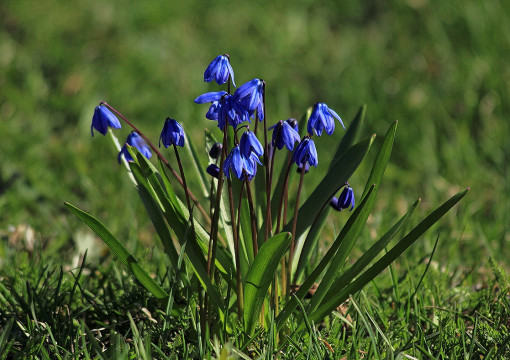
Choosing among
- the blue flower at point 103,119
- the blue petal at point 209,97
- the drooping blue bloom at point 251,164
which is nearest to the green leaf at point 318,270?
the drooping blue bloom at point 251,164

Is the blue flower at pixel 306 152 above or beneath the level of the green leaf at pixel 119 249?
above

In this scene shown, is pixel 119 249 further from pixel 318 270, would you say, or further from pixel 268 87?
pixel 268 87

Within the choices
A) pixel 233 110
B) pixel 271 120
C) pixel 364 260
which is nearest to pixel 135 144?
pixel 233 110

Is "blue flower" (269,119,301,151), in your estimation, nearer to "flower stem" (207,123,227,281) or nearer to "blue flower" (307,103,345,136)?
"blue flower" (307,103,345,136)

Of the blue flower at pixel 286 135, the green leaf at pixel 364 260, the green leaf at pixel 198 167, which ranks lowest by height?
the green leaf at pixel 364 260

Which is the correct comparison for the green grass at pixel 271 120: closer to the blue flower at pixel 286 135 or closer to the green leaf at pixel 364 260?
the green leaf at pixel 364 260

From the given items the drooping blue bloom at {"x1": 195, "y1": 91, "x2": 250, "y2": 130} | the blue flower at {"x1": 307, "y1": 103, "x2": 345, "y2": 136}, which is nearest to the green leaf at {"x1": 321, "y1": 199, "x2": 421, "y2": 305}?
the blue flower at {"x1": 307, "y1": 103, "x2": 345, "y2": 136}
